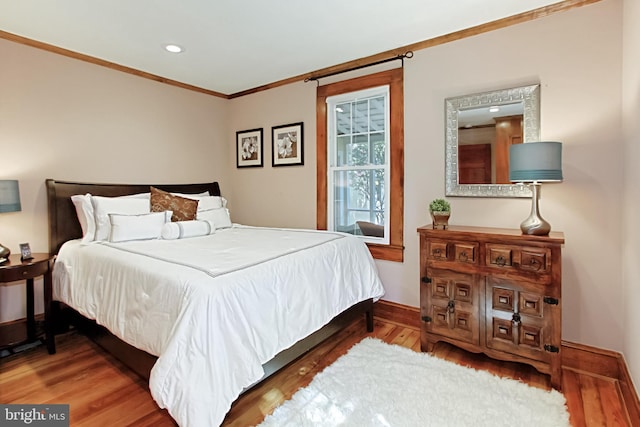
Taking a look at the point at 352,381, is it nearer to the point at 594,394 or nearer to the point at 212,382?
the point at 212,382

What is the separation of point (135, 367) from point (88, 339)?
113 centimetres

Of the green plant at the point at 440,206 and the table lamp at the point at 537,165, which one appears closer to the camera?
the table lamp at the point at 537,165

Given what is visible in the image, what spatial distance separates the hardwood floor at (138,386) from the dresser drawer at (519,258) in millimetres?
730

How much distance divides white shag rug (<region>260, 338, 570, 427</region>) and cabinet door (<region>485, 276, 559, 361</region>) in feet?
0.72

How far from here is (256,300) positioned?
1.76 meters

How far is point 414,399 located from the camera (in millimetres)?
1924

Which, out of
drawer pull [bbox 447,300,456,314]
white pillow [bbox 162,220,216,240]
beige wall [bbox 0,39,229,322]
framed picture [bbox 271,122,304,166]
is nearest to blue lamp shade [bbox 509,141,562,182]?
drawer pull [bbox 447,300,456,314]

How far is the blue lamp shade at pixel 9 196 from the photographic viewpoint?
241 centimetres

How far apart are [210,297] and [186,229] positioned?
5.03 feet

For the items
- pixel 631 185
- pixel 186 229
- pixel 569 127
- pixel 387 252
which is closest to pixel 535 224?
pixel 631 185

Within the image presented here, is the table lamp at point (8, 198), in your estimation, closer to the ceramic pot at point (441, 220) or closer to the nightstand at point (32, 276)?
the nightstand at point (32, 276)

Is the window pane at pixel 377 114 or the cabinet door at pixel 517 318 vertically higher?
the window pane at pixel 377 114

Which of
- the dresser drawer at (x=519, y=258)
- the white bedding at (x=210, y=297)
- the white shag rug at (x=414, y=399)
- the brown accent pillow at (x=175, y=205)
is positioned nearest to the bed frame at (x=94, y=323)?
the white bedding at (x=210, y=297)
